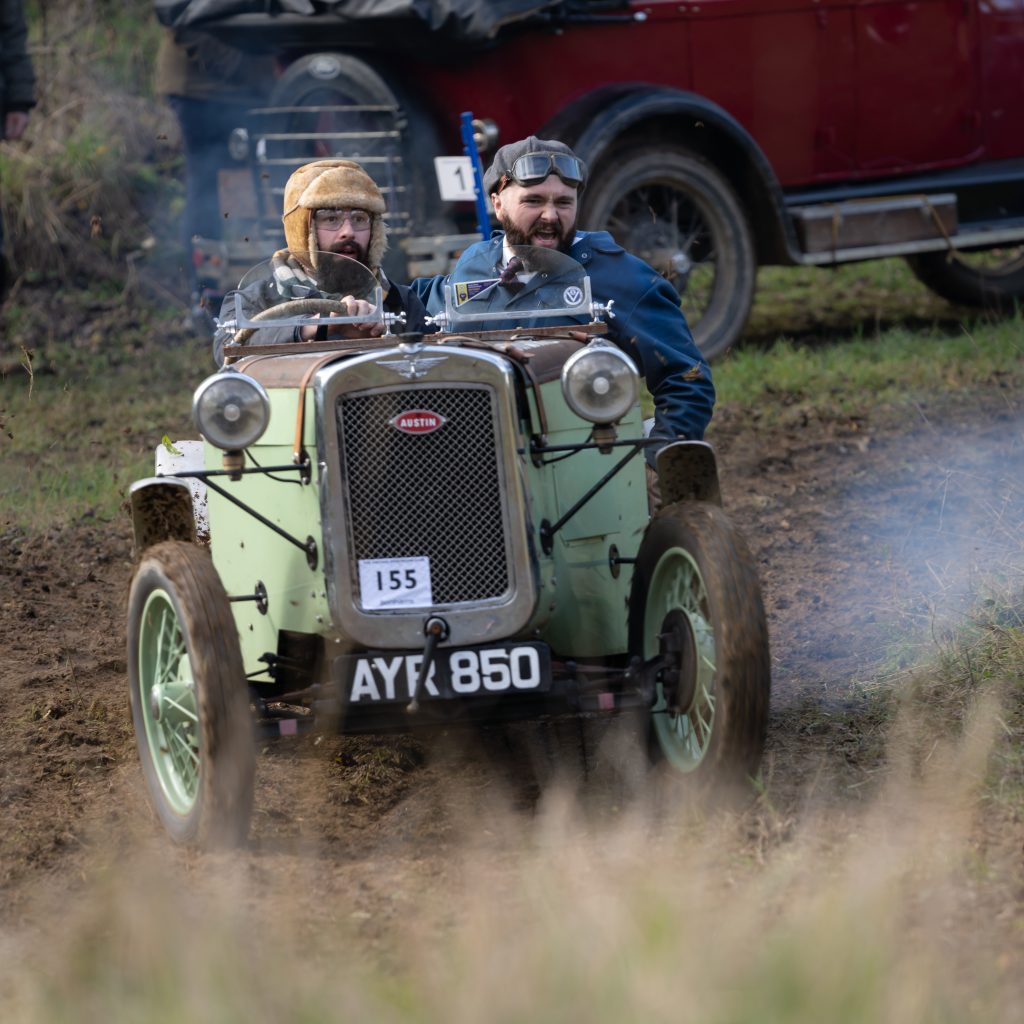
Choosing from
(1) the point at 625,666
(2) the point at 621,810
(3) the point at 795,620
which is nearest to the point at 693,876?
(2) the point at 621,810

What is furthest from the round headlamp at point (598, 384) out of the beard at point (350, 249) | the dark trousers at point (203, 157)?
the dark trousers at point (203, 157)

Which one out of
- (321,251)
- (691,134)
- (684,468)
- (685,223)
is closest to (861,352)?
Answer: (685,223)

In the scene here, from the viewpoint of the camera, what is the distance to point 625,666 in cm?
421

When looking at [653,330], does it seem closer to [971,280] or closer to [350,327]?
[350,327]

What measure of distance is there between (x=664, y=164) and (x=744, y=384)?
3.91ft

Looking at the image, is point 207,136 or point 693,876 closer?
point 693,876

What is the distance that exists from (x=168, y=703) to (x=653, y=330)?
1849 mm

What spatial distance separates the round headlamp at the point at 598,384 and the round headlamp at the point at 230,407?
691 mm

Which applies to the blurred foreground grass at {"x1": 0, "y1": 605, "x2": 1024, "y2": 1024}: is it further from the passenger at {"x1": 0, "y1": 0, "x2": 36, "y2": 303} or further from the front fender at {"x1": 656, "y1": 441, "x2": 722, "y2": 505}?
the passenger at {"x1": 0, "y1": 0, "x2": 36, "y2": 303}

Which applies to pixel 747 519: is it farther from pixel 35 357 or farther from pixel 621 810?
pixel 35 357

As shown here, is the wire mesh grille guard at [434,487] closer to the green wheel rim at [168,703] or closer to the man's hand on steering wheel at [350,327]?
the green wheel rim at [168,703]

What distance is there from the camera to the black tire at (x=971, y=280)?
10484mm

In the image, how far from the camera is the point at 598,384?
13.1 ft

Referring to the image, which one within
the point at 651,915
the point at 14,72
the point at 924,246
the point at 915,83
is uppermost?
the point at 14,72
